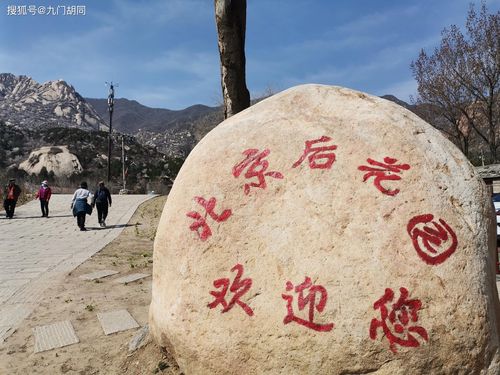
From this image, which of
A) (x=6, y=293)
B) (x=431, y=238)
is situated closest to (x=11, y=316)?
(x=6, y=293)

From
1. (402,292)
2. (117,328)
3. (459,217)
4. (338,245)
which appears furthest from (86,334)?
(459,217)

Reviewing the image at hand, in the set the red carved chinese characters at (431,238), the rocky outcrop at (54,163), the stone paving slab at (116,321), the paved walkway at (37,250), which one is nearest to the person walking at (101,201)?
the paved walkway at (37,250)

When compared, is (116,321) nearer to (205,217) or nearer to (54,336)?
(54,336)

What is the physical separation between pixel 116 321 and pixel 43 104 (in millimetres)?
117596

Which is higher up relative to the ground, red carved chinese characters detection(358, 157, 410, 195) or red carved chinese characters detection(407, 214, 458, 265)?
red carved chinese characters detection(358, 157, 410, 195)

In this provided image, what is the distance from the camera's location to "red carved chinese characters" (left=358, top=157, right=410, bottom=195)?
2823 mm

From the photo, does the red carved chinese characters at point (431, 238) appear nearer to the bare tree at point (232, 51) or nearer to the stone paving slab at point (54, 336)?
the bare tree at point (232, 51)

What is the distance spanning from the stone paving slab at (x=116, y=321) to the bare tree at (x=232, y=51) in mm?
2536

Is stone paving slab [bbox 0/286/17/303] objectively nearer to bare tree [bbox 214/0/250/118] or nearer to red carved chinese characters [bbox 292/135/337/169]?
bare tree [bbox 214/0/250/118]

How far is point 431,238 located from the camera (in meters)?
2.65

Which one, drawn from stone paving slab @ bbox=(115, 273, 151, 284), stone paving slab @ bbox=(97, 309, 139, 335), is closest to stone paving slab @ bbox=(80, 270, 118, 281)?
stone paving slab @ bbox=(115, 273, 151, 284)

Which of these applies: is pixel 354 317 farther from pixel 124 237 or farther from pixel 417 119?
pixel 124 237

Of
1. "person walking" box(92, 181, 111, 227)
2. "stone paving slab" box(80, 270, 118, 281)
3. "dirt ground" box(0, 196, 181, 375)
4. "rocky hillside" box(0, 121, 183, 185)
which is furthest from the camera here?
"rocky hillside" box(0, 121, 183, 185)

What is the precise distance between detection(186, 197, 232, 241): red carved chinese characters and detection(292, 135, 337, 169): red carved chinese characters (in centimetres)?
61
